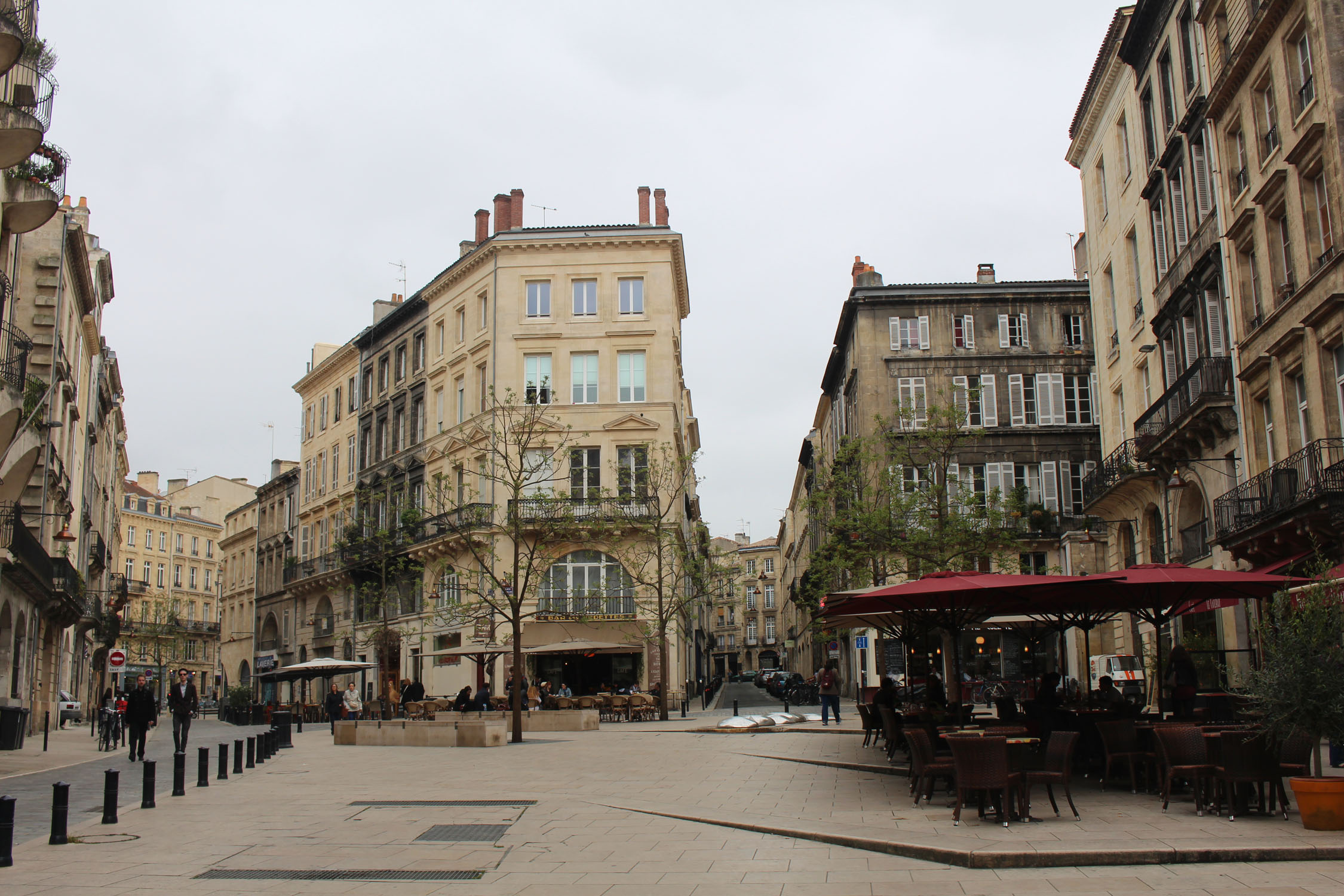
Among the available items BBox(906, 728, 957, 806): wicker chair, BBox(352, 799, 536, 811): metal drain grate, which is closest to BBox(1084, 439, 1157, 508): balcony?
BBox(906, 728, 957, 806): wicker chair

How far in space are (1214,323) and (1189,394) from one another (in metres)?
1.65

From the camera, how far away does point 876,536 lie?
105 feet

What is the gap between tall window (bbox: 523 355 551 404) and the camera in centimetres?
4309

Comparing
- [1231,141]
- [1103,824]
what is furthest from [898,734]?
[1231,141]

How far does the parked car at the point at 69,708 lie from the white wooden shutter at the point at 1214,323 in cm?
3752

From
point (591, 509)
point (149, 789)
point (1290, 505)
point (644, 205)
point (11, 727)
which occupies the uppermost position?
point (644, 205)

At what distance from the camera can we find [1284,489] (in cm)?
2159

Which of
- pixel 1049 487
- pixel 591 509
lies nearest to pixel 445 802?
pixel 591 509

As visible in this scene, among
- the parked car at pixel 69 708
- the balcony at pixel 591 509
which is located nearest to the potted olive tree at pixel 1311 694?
the balcony at pixel 591 509

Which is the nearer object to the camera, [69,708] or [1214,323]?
[1214,323]

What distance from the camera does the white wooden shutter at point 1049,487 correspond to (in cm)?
4356

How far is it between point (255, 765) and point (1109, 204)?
2710 centimetres

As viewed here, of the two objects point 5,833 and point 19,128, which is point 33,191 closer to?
point 19,128

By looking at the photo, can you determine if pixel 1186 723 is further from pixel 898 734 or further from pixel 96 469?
pixel 96 469
